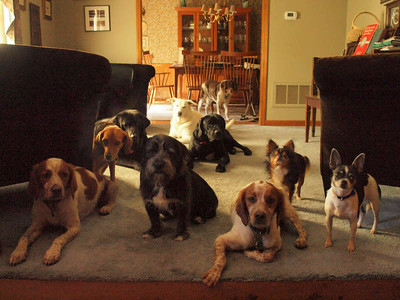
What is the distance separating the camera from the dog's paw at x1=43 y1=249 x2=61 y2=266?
1717mm

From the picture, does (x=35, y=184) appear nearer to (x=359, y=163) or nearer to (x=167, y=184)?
(x=167, y=184)

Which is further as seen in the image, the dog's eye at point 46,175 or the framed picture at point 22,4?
the framed picture at point 22,4

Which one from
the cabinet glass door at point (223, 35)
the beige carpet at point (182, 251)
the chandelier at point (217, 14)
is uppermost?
the chandelier at point (217, 14)

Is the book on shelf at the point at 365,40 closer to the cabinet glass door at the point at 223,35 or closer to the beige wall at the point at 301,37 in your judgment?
the beige wall at the point at 301,37

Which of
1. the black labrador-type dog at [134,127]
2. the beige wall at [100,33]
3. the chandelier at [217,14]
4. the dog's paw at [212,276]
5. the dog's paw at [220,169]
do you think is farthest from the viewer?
the chandelier at [217,14]

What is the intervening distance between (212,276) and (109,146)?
1524 millimetres

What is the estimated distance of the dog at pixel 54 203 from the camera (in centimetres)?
181

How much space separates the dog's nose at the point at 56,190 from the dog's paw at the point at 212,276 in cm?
80

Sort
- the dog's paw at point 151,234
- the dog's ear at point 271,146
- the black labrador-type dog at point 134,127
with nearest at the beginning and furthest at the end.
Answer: the dog's paw at point 151,234 < the dog's ear at point 271,146 < the black labrador-type dog at point 134,127

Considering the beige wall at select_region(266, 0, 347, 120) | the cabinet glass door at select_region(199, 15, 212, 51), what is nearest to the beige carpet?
the beige wall at select_region(266, 0, 347, 120)

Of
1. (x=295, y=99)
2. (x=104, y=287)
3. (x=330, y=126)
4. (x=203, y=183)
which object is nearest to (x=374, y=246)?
(x=330, y=126)

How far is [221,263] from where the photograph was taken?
65.2 inches

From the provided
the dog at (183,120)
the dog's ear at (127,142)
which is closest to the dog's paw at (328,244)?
the dog's ear at (127,142)

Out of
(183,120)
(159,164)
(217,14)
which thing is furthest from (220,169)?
(217,14)
